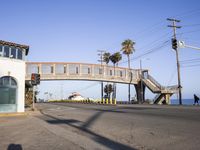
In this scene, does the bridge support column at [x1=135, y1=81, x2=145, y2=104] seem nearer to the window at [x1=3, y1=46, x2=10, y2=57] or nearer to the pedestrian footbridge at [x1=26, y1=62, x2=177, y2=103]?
the pedestrian footbridge at [x1=26, y1=62, x2=177, y2=103]

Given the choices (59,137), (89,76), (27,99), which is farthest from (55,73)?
(59,137)

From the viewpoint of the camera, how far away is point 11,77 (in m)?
24.2

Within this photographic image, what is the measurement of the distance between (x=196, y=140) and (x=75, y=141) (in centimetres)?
409

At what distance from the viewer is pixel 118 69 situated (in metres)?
69.2

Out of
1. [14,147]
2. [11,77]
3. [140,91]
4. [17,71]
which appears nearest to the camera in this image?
[14,147]

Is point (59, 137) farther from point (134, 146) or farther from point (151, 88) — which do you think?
point (151, 88)

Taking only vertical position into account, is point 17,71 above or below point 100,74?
below

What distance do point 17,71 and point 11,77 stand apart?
30.7 inches

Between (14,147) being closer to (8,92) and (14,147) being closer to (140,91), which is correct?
(8,92)

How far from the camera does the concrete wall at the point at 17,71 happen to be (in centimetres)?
2345

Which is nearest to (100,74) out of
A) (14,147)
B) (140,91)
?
(140,91)

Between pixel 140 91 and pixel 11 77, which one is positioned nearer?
pixel 11 77

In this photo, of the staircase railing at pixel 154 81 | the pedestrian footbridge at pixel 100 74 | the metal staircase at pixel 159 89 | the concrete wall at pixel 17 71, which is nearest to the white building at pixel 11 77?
the concrete wall at pixel 17 71

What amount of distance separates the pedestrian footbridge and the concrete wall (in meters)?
30.5
